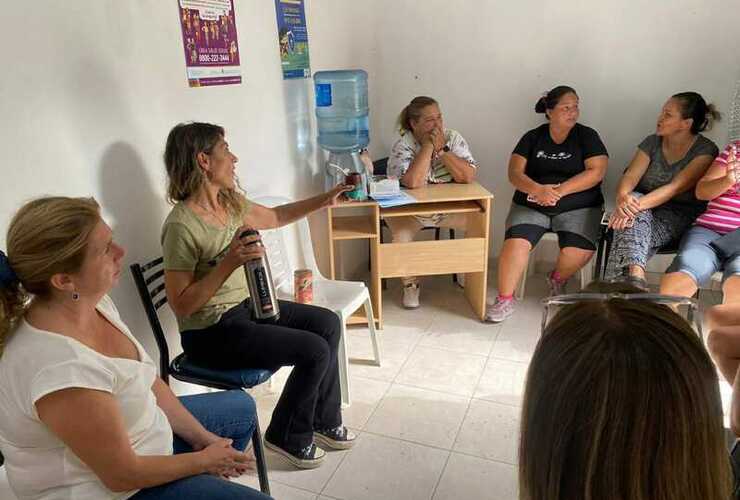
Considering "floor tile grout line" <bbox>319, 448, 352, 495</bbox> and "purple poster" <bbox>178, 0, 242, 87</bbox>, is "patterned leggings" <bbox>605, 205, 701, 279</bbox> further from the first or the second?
"purple poster" <bbox>178, 0, 242, 87</bbox>

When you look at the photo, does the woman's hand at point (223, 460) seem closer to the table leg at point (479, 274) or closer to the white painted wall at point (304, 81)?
the white painted wall at point (304, 81)

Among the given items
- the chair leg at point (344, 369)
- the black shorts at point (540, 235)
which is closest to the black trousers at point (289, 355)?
the chair leg at point (344, 369)

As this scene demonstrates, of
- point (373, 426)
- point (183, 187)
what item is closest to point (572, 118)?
point (373, 426)

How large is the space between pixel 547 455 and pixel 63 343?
2.83 feet

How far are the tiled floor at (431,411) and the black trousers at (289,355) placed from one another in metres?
0.16

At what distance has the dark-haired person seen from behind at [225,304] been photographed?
5.33ft

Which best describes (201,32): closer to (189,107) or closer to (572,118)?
(189,107)

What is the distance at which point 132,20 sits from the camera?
1671 mm

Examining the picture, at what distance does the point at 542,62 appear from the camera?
3188 mm

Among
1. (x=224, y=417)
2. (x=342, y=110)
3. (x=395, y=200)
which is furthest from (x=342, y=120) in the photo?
(x=224, y=417)

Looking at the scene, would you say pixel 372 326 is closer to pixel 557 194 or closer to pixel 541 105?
pixel 557 194

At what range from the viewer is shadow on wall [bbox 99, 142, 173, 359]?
164 cm

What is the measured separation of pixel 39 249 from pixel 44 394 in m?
0.26

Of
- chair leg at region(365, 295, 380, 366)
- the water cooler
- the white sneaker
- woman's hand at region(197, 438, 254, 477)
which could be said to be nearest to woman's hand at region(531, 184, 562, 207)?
the white sneaker
